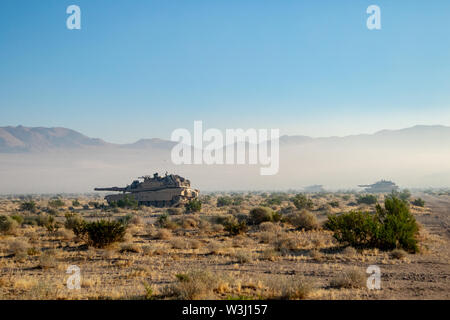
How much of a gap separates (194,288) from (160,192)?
37.3m

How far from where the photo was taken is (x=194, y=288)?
297 inches

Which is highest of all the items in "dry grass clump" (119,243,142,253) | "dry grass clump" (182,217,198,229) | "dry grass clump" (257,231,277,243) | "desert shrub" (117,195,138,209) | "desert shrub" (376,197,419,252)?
"desert shrub" (376,197,419,252)

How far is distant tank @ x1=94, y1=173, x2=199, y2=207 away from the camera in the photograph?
43.3 meters

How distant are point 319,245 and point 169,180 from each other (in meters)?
30.8

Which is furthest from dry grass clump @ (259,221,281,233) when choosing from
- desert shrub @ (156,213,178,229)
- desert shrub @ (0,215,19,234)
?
desert shrub @ (0,215,19,234)

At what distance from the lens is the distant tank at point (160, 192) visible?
43.3 m

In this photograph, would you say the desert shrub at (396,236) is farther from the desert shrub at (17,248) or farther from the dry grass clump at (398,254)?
the desert shrub at (17,248)

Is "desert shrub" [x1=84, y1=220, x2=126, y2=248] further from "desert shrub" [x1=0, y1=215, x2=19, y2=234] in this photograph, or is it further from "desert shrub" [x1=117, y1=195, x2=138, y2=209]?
"desert shrub" [x1=117, y1=195, x2=138, y2=209]

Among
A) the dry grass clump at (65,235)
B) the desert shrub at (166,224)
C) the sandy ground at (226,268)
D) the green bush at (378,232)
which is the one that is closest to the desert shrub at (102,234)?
the sandy ground at (226,268)

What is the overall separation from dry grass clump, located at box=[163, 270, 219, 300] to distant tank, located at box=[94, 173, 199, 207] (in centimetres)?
3478

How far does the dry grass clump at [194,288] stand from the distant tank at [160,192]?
34780 millimetres
